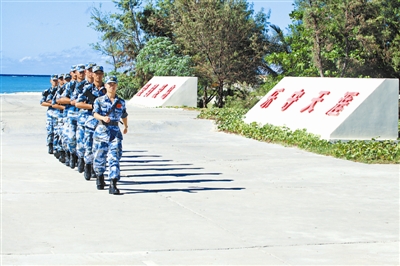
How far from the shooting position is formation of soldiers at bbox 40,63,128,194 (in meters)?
10.8

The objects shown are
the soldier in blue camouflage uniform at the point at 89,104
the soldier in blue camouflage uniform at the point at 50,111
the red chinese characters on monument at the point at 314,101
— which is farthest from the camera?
the red chinese characters on monument at the point at 314,101

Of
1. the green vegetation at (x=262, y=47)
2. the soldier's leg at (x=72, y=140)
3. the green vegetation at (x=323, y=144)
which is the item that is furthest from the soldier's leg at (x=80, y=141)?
the green vegetation at (x=262, y=47)

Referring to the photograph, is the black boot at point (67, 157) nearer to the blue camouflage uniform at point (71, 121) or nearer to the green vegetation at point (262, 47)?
the blue camouflage uniform at point (71, 121)

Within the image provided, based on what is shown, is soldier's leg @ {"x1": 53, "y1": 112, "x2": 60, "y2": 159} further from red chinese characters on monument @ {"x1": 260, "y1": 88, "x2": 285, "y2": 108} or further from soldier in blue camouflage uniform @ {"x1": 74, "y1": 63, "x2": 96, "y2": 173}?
red chinese characters on monument @ {"x1": 260, "y1": 88, "x2": 285, "y2": 108}

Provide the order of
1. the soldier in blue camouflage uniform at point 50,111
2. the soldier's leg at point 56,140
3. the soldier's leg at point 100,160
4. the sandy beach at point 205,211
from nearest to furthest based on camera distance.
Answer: the sandy beach at point 205,211
the soldier's leg at point 100,160
the soldier's leg at point 56,140
the soldier in blue camouflage uniform at point 50,111

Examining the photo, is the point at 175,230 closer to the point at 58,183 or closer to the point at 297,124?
the point at 58,183

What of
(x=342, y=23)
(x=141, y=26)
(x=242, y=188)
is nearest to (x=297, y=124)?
(x=242, y=188)

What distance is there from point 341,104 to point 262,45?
20639mm

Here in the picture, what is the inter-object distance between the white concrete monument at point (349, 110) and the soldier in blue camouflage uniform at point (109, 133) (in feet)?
23.8

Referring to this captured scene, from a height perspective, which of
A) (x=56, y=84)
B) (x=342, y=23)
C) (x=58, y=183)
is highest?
(x=342, y=23)

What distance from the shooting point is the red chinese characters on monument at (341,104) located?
57.6 feet

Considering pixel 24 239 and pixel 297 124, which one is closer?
pixel 24 239

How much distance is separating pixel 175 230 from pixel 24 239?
1.59m

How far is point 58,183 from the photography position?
457 inches
